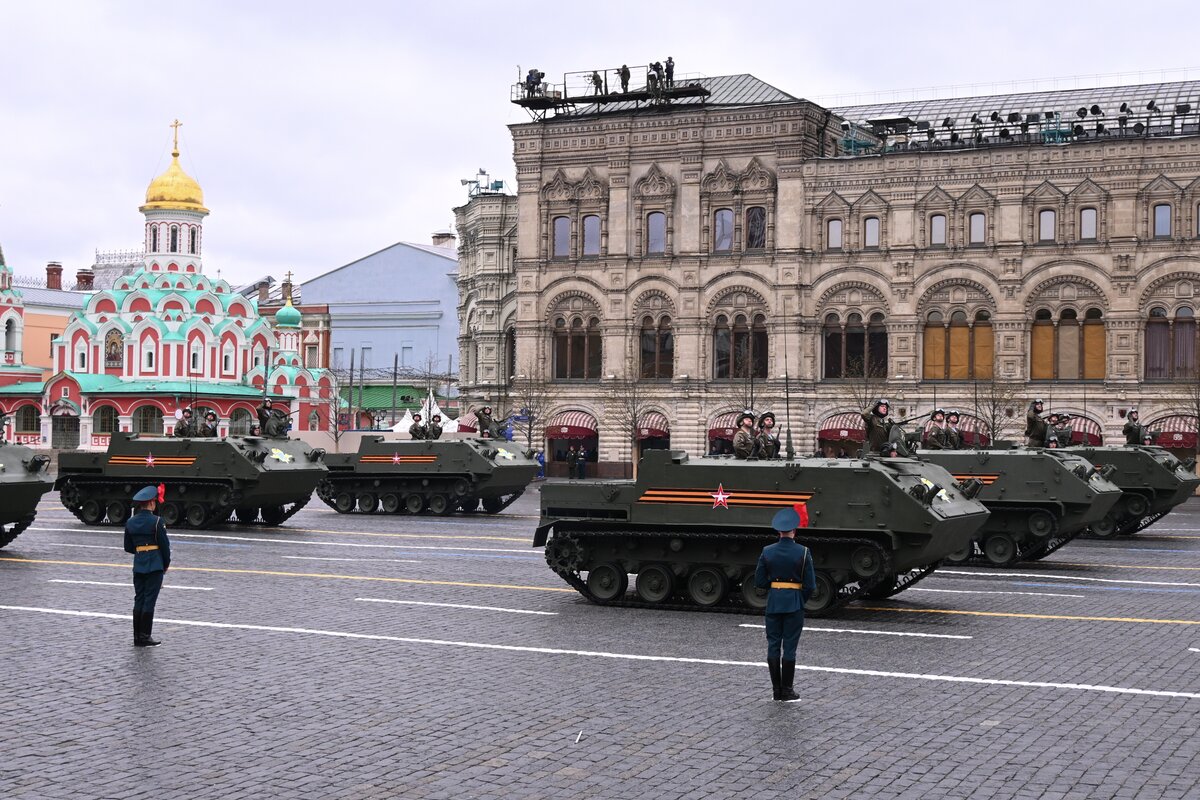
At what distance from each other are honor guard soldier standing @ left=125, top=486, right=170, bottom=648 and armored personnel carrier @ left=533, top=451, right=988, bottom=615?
5012 mm

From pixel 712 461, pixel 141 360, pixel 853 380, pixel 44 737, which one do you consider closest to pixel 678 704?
pixel 44 737

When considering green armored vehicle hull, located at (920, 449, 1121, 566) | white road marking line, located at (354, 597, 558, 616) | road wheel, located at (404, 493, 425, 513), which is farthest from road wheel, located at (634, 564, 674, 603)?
road wheel, located at (404, 493, 425, 513)

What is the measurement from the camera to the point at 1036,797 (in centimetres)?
914

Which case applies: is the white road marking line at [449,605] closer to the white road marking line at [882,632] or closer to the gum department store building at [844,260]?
the white road marking line at [882,632]

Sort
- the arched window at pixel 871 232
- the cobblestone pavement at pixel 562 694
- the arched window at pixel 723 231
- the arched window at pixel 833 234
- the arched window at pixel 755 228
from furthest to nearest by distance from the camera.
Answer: the arched window at pixel 723 231
the arched window at pixel 755 228
the arched window at pixel 833 234
the arched window at pixel 871 232
the cobblestone pavement at pixel 562 694

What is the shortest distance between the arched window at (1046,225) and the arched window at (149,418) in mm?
46491

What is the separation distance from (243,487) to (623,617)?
14.8 metres

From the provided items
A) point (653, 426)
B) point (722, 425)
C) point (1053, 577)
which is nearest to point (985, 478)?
point (1053, 577)

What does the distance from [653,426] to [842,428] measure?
7.68 m

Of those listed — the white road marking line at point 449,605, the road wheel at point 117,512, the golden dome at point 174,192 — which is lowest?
the white road marking line at point 449,605

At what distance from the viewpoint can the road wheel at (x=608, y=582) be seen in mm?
17969

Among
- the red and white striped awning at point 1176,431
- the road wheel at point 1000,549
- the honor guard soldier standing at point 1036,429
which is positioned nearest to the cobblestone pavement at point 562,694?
the road wheel at point 1000,549

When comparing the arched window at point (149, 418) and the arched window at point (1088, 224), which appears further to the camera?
the arched window at point (149, 418)

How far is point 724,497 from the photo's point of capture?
58.1 feet
